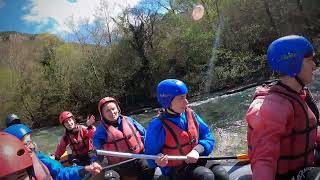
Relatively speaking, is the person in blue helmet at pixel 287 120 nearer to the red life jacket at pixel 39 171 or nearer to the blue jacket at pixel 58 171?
the red life jacket at pixel 39 171

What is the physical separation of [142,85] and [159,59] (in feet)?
7.85

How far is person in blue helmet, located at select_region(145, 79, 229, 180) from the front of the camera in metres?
3.46

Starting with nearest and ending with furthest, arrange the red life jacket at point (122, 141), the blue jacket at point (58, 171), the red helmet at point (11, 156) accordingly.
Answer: the red helmet at point (11, 156) < the blue jacket at point (58, 171) < the red life jacket at point (122, 141)

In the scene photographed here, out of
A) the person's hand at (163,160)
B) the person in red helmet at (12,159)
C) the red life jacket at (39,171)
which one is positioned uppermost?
the person in red helmet at (12,159)

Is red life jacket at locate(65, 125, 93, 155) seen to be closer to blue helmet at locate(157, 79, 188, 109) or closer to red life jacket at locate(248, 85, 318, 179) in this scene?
blue helmet at locate(157, 79, 188, 109)

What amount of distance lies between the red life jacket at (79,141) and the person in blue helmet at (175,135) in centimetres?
313

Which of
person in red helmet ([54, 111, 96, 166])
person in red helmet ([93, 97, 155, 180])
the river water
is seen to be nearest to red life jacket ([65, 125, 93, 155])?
person in red helmet ([54, 111, 96, 166])

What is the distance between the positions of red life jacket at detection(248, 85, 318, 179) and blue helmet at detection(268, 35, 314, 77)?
0.12 metres

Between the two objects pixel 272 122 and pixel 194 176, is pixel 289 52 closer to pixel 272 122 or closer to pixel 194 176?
pixel 272 122

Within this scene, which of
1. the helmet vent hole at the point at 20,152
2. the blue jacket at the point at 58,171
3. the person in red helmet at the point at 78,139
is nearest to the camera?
the helmet vent hole at the point at 20,152

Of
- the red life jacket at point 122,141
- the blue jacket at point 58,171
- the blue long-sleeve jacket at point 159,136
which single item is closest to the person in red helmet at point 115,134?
the red life jacket at point 122,141

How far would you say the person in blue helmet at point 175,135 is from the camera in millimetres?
3465

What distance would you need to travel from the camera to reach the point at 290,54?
2104 mm

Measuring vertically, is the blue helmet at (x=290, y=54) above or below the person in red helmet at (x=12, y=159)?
above
